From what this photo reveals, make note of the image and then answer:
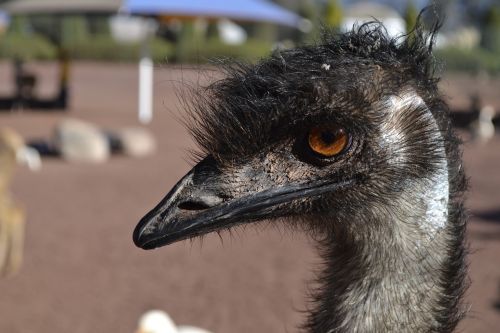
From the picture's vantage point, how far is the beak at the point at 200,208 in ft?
7.16

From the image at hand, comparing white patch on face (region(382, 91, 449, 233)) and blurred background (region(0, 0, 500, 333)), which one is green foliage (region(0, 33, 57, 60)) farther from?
white patch on face (region(382, 91, 449, 233))

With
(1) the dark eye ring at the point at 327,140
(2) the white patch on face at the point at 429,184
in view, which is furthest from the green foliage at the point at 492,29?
(1) the dark eye ring at the point at 327,140

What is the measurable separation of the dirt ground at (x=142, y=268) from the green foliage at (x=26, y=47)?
2718 centimetres

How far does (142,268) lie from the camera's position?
7.51m

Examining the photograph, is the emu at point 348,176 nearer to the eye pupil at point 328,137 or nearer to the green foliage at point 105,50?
the eye pupil at point 328,137

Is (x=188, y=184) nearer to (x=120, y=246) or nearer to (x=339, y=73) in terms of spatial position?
(x=339, y=73)

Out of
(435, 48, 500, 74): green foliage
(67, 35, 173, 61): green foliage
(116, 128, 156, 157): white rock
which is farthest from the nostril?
(435, 48, 500, 74): green foliage

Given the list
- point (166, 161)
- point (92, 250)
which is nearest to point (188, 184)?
point (92, 250)

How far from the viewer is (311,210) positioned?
91.7 inches

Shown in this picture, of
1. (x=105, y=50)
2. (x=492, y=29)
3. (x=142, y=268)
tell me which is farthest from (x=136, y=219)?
(x=492, y=29)

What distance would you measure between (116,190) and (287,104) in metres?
9.06

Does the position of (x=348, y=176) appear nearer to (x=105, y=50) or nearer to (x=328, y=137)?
(x=328, y=137)

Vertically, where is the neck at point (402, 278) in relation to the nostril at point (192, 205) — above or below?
below

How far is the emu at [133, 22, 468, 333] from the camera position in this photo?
7.22 ft
